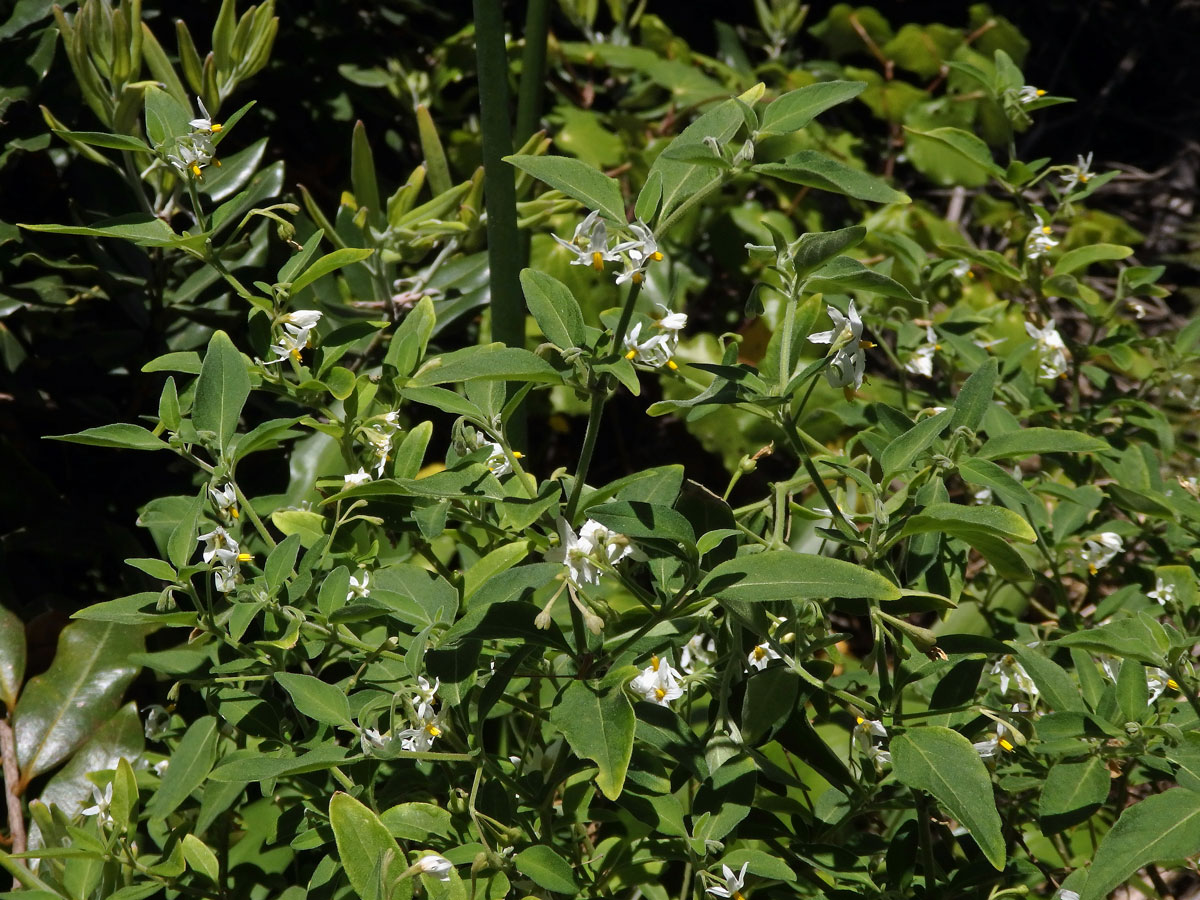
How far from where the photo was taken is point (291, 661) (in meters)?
0.80

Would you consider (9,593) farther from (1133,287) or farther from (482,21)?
(1133,287)

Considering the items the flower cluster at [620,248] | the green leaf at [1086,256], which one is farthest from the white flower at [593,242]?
the green leaf at [1086,256]

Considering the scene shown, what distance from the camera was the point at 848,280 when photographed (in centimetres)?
68

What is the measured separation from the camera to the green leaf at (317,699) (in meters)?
0.68

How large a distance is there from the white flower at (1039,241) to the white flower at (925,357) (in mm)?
137

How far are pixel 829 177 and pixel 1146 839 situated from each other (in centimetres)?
46

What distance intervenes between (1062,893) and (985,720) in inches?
5.7

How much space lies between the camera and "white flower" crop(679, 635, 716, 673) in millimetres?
910

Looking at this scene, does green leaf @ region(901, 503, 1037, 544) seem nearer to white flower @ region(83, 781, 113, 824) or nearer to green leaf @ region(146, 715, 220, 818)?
green leaf @ region(146, 715, 220, 818)

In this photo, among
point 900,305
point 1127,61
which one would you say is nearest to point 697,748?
point 900,305

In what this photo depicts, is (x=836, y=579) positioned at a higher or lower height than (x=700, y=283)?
higher

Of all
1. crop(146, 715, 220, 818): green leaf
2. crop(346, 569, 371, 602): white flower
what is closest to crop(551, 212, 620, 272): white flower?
crop(346, 569, 371, 602): white flower

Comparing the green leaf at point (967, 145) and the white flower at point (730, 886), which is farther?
the green leaf at point (967, 145)

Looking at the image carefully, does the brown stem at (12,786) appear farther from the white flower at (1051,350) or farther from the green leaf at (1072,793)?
the white flower at (1051,350)
